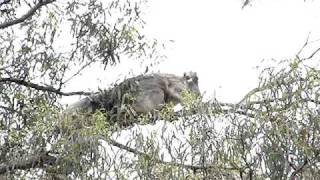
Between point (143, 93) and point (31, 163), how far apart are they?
1.07 meters

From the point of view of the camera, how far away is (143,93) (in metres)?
4.61

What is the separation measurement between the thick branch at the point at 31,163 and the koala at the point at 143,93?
1.78 ft

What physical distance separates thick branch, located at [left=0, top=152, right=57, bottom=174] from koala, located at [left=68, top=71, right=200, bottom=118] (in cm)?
54

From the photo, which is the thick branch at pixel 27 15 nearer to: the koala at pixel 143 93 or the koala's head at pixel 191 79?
the koala at pixel 143 93

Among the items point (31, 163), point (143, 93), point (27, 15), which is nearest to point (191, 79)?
point (143, 93)

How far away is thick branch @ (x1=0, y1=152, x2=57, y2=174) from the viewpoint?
3.76 m

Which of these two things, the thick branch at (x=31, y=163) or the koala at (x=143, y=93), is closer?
the thick branch at (x=31, y=163)

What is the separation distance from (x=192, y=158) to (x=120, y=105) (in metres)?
1.35

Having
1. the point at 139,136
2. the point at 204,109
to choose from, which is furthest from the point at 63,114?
the point at 204,109

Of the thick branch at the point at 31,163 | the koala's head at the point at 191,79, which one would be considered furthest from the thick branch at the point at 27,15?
the thick branch at the point at 31,163

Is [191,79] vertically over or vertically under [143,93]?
over

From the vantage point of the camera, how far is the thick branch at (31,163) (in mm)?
3760

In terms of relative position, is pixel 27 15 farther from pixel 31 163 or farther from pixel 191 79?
pixel 31 163

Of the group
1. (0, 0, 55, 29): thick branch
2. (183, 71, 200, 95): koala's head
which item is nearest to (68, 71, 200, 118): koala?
(183, 71, 200, 95): koala's head
